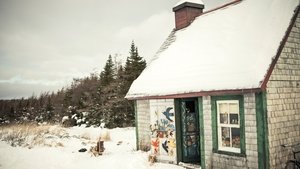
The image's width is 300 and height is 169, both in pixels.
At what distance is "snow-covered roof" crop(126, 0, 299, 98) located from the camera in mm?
8133

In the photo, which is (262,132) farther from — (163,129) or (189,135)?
(163,129)

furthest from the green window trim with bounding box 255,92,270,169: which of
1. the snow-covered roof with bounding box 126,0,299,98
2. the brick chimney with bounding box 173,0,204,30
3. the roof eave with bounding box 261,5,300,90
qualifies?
the brick chimney with bounding box 173,0,204,30

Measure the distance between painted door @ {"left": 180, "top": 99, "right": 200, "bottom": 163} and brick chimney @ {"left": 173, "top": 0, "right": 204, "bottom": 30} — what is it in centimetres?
513

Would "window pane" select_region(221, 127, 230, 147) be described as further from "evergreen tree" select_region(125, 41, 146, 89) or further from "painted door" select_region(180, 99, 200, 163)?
"evergreen tree" select_region(125, 41, 146, 89)

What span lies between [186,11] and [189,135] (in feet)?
21.5

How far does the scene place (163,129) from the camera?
426 inches

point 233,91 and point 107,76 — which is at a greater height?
point 107,76

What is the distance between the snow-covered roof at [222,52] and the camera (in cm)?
813

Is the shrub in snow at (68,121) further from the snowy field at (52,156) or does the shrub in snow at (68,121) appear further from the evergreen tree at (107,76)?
the snowy field at (52,156)

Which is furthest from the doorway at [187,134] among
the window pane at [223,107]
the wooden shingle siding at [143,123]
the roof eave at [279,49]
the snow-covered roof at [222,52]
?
the roof eave at [279,49]

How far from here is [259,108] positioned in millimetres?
7609

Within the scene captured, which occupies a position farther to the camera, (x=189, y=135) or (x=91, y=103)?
(x=91, y=103)

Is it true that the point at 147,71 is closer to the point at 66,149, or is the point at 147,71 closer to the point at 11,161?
the point at 66,149

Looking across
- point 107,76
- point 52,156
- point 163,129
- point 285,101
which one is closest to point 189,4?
point 163,129
